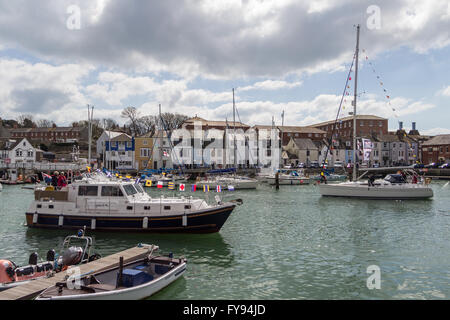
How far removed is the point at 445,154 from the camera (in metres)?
89.4

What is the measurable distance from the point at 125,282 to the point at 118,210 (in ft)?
31.2

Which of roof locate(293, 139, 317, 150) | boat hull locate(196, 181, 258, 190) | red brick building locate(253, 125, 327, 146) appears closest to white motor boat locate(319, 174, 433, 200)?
boat hull locate(196, 181, 258, 190)

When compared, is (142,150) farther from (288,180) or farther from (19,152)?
(288,180)

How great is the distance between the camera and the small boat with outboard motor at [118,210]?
63.2ft

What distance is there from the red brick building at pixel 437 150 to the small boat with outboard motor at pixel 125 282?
95991mm

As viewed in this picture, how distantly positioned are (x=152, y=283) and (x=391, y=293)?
26.6ft

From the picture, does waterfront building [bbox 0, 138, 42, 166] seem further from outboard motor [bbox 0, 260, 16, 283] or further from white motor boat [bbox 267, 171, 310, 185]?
outboard motor [bbox 0, 260, 16, 283]

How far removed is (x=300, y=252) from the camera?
16625 millimetres

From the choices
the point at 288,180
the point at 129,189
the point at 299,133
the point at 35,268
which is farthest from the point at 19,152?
the point at 35,268

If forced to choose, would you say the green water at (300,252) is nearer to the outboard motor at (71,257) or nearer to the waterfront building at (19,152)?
the outboard motor at (71,257)

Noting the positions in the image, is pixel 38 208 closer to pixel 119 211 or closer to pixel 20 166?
pixel 119 211

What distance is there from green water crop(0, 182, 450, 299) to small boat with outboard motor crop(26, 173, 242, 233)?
636 mm
